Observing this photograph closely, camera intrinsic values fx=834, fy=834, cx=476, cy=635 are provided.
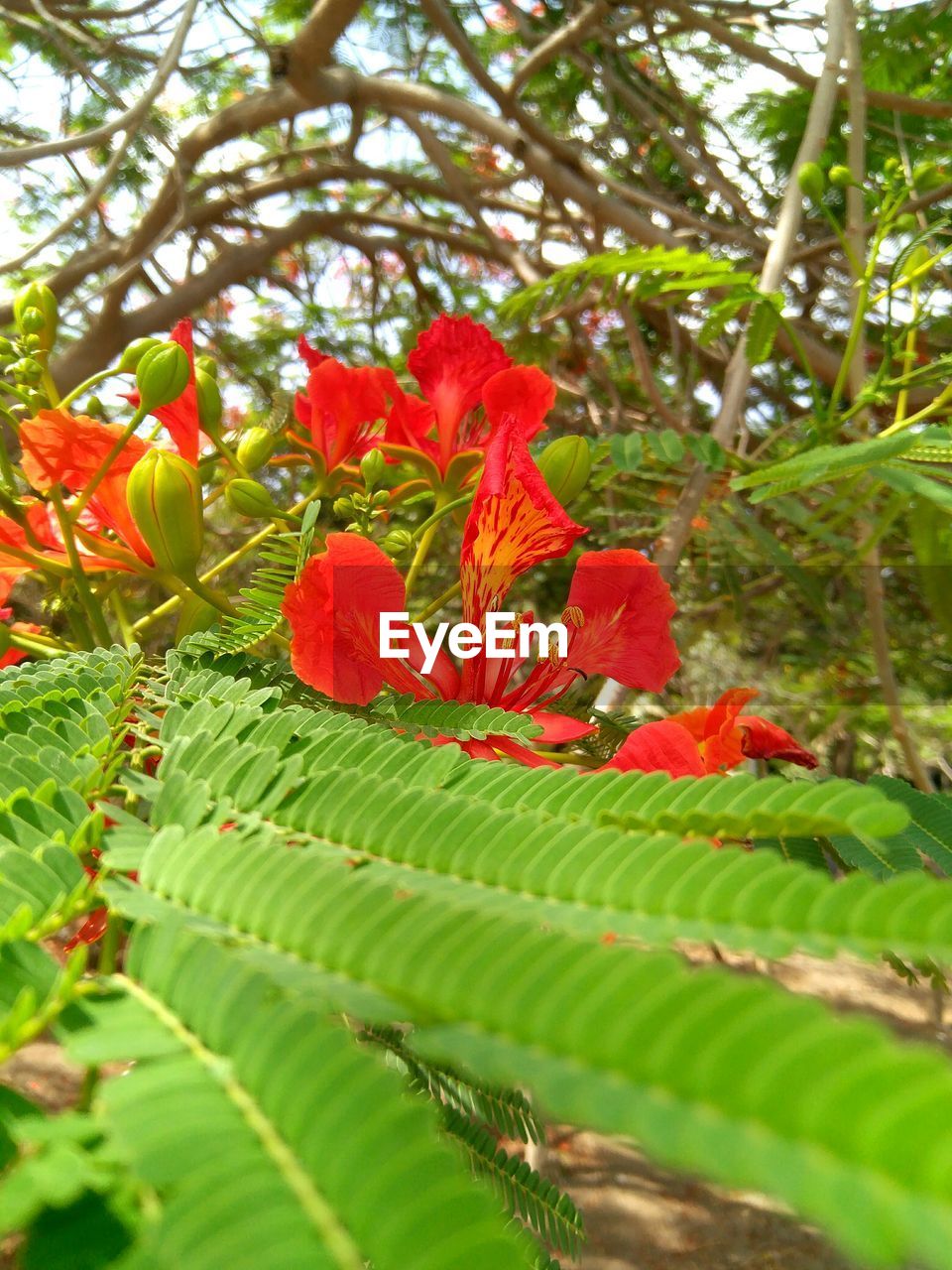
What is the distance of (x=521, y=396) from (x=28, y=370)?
317 mm

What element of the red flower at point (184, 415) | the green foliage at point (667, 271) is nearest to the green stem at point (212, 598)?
the red flower at point (184, 415)

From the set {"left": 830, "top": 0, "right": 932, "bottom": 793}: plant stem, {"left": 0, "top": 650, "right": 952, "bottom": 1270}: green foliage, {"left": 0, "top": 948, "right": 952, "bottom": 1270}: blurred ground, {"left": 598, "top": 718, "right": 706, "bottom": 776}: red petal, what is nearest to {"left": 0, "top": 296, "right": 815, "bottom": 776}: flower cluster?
{"left": 598, "top": 718, "right": 706, "bottom": 776}: red petal

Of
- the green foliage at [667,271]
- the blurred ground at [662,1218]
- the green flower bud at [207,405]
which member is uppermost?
the green foliage at [667,271]

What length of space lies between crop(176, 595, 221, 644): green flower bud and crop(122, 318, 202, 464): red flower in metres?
0.11

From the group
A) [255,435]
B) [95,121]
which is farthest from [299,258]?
[255,435]

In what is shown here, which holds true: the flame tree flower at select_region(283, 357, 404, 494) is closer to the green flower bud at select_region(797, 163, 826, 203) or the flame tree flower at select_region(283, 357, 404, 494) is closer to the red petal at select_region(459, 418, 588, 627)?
the red petal at select_region(459, 418, 588, 627)

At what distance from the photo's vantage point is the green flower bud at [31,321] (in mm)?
516

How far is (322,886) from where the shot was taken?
24 centimetres

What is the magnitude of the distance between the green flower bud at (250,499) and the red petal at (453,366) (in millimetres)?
149

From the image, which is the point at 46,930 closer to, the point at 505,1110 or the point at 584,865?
the point at 584,865

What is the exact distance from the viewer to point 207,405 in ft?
1.89

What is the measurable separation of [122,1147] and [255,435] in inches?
19.8

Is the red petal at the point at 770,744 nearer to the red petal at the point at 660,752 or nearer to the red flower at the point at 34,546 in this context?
the red petal at the point at 660,752

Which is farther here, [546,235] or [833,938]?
[546,235]
